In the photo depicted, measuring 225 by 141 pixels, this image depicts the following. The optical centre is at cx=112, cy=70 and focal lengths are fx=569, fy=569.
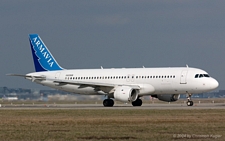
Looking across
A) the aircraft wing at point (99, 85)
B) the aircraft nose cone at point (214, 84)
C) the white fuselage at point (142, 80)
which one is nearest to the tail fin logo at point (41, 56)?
the white fuselage at point (142, 80)

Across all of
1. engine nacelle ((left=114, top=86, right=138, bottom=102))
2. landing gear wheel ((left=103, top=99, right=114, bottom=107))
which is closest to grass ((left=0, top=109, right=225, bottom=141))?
engine nacelle ((left=114, top=86, right=138, bottom=102))

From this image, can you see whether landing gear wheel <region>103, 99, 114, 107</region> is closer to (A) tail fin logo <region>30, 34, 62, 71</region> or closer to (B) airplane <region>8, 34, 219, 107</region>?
(B) airplane <region>8, 34, 219, 107</region>

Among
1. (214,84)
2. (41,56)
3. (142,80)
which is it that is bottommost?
(214,84)

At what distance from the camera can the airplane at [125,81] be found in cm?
6134

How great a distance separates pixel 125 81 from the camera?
6481cm

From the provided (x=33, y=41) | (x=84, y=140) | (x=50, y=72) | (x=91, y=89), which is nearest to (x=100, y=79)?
(x=91, y=89)

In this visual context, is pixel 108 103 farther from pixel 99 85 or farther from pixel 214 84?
pixel 214 84

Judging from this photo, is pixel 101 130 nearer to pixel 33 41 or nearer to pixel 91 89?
pixel 91 89

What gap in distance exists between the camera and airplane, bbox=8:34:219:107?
61344 millimetres

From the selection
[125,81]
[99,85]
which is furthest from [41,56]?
[125,81]

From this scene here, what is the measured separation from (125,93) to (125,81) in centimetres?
351

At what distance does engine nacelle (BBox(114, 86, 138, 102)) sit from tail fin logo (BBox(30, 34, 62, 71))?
43.0 feet

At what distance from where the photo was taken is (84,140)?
81.2 ft

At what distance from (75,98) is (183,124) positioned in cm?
4361
